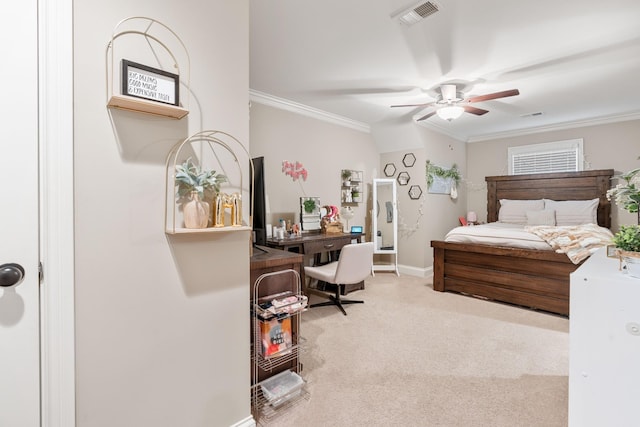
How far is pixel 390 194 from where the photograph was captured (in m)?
4.96

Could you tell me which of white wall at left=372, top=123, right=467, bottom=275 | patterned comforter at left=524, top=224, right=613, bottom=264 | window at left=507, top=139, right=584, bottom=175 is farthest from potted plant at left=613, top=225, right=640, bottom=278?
window at left=507, top=139, right=584, bottom=175

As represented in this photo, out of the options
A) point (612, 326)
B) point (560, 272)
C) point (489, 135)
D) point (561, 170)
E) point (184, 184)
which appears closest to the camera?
point (612, 326)

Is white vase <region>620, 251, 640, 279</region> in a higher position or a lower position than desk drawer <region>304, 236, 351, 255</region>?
higher

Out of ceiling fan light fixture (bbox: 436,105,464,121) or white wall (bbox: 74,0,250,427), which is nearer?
white wall (bbox: 74,0,250,427)

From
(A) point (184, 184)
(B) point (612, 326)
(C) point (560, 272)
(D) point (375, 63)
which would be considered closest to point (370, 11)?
(D) point (375, 63)

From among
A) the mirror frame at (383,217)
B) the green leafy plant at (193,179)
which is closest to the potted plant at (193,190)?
the green leafy plant at (193,179)

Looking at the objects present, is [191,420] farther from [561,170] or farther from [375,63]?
[561,170]

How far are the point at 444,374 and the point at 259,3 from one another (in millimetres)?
2807

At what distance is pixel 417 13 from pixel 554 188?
14.3 feet

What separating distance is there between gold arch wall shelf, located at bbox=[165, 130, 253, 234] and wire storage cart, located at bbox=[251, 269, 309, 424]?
54 cm

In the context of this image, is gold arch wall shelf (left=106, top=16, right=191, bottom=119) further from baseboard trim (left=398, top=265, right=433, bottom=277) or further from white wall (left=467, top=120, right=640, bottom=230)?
white wall (left=467, top=120, right=640, bottom=230)

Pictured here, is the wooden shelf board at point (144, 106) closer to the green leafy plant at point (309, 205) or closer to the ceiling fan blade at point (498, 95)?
the green leafy plant at point (309, 205)

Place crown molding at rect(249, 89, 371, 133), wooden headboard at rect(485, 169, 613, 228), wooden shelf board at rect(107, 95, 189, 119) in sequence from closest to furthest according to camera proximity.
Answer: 1. wooden shelf board at rect(107, 95, 189, 119)
2. crown molding at rect(249, 89, 371, 133)
3. wooden headboard at rect(485, 169, 613, 228)

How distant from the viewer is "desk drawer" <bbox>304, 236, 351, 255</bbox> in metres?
3.40
